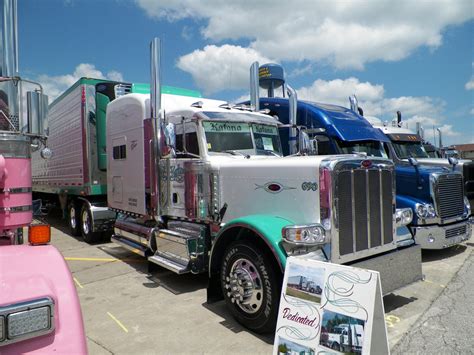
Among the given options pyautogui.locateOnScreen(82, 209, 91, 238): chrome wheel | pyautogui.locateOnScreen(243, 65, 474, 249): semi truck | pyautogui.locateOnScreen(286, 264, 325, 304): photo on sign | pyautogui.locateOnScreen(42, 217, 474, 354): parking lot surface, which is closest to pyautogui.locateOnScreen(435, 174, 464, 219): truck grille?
pyautogui.locateOnScreen(243, 65, 474, 249): semi truck

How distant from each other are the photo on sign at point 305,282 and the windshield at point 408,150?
24.2 feet

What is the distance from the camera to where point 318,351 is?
2.67 meters

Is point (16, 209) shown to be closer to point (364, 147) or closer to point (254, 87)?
point (254, 87)

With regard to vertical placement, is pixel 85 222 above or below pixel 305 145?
below

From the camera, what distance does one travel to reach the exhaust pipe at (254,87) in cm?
709

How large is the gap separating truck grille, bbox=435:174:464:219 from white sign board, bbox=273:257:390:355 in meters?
5.33

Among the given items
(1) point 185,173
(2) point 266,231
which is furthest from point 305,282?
(1) point 185,173

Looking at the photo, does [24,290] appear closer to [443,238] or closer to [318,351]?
[318,351]

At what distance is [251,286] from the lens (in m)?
4.00

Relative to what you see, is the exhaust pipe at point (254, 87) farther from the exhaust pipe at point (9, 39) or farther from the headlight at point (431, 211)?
the exhaust pipe at point (9, 39)

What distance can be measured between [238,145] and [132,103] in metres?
2.35

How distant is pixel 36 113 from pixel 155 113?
112 inches

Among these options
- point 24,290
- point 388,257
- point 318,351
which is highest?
point 24,290

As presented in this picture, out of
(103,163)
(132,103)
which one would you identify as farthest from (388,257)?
(103,163)
